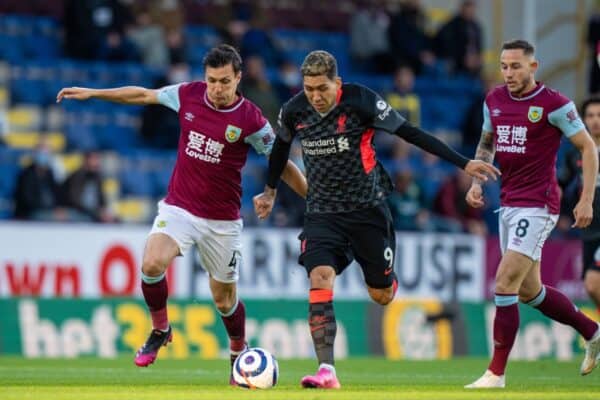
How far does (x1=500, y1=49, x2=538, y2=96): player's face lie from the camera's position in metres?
11.7

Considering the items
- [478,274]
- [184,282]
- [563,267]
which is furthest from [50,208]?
[563,267]

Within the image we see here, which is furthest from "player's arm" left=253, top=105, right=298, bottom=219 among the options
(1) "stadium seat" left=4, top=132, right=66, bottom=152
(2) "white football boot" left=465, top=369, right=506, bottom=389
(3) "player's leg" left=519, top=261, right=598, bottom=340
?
(1) "stadium seat" left=4, top=132, right=66, bottom=152

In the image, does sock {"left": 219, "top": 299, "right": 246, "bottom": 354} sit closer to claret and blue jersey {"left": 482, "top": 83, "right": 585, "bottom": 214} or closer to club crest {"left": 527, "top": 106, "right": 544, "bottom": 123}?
claret and blue jersey {"left": 482, "top": 83, "right": 585, "bottom": 214}

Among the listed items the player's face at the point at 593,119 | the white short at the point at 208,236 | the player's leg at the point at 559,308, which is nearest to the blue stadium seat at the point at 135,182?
the player's face at the point at 593,119

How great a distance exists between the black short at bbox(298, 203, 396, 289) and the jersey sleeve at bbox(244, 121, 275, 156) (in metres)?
0.86

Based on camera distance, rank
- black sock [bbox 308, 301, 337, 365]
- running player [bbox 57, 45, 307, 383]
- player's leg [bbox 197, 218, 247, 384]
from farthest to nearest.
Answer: player's leg [bbox 197, 218, 247, 384]
running player [bbox 57, 45, 307, 383]
black sock [bbox 308, 301, 337, 365]

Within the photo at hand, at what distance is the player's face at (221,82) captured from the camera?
11828 mm

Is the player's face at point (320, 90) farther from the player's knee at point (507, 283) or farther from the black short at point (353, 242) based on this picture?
the player's knee at point (507, 283)

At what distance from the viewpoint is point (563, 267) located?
2219 centimetres

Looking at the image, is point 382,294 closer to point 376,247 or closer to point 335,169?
point 376,247

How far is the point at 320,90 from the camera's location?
35.9ft

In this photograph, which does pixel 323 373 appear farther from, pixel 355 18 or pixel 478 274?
pixel 355 18

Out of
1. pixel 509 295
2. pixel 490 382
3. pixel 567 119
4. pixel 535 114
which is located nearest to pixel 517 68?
pixel 535 114

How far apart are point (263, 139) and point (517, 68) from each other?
215cm
